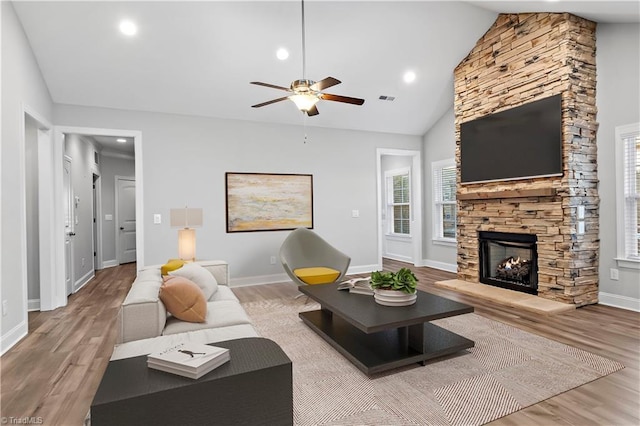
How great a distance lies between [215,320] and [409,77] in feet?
15.1

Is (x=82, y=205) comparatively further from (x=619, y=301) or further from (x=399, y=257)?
(x=619, y=301)

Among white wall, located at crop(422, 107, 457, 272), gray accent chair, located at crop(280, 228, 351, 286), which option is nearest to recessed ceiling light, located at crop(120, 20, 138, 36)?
gray accent chair, located at crop(280, 228, 351, 286)

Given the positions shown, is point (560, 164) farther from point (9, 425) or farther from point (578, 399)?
point (9, 425)

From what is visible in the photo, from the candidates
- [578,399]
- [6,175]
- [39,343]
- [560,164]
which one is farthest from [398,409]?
[6,175]

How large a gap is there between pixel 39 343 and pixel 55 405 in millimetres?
1407

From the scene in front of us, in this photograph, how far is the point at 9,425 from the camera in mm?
1965

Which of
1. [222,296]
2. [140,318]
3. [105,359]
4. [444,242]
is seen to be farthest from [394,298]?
[444,242]

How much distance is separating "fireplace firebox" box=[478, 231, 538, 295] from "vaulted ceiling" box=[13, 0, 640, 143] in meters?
2.70

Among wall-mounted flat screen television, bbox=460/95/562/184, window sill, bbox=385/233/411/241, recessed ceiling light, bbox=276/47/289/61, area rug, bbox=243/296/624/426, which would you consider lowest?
area rug, bbox=243/296/624/426

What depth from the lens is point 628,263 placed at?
157 inches

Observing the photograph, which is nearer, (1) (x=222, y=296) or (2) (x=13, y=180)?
(1) (x=222, y=296)

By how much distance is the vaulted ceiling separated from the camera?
379cm

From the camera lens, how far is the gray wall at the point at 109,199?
7.89 meters

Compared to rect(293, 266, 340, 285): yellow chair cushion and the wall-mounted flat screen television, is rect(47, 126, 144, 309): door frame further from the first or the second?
the wall-mounted flat screen television
